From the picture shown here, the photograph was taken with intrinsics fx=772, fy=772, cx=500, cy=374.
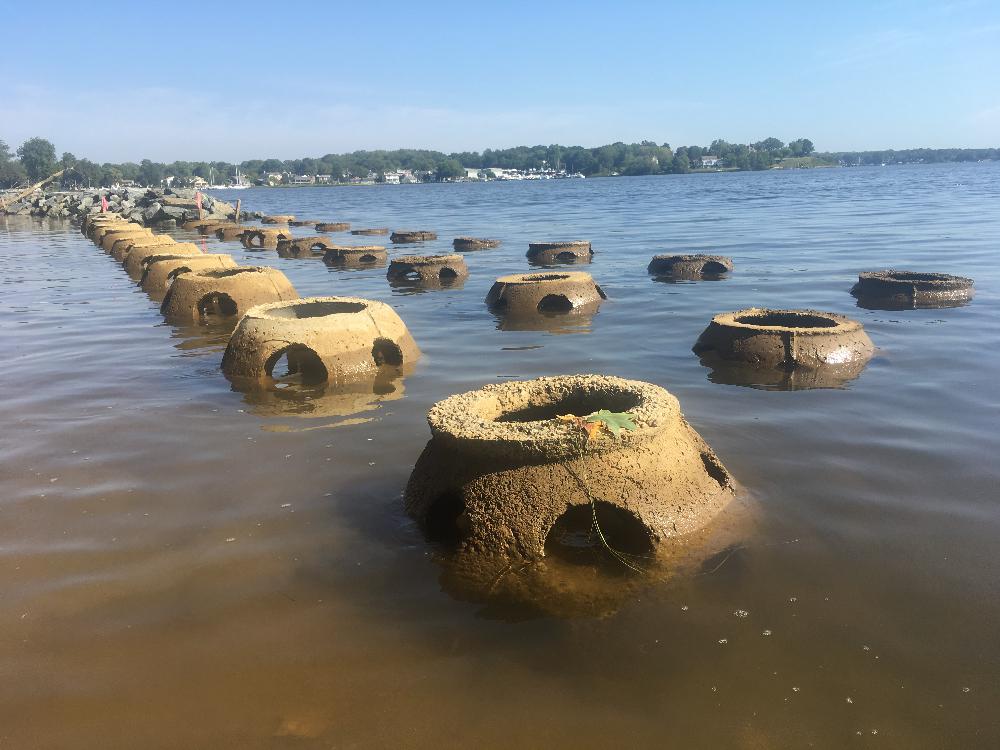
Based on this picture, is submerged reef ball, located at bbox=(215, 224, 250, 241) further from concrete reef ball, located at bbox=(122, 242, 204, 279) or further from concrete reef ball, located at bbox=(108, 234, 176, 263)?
concrete reef ball, located at bbox=(122, 242, 204, 279)

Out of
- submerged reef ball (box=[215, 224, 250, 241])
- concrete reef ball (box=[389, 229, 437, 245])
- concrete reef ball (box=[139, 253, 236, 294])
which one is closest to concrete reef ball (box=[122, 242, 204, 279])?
concrete reef ball (box=[139, 253, 236, 294])

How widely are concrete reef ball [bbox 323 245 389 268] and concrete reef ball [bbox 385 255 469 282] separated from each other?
3679mm

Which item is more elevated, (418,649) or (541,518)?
(541,518)

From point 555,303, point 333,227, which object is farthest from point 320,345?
point 333,227

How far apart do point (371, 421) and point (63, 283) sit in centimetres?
1524

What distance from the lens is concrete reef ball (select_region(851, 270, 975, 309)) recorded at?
Answer: 12.3 metres

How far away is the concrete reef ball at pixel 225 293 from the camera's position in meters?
12.6

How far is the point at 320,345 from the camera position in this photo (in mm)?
8531

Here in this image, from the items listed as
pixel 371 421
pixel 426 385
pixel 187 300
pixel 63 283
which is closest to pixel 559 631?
pixel 371 421

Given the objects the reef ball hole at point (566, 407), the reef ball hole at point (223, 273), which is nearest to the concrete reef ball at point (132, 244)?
the reef ball hole at point (223, 273)

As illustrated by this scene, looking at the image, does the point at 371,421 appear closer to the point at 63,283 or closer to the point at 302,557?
the point at 302,557

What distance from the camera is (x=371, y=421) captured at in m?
7.38

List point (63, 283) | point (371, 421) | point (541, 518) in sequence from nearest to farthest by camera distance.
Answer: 1. point (541, 518)
2. point (371, 421)
3. point (63, 283)

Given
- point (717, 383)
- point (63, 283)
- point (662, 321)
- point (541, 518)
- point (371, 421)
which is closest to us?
point (541, 518)
